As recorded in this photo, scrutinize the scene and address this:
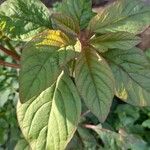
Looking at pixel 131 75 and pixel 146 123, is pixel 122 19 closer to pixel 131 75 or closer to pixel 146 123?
pixel 131 75

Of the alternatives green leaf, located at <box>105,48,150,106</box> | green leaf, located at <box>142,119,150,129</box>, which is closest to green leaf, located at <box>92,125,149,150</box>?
green leaf, located at <box>142,119,150,129</box>

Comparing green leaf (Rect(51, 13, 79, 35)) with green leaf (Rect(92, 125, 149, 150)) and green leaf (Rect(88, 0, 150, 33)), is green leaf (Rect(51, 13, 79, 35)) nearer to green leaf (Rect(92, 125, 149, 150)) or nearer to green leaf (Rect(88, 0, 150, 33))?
green leaf (Rect(88, 0, 150, 33))

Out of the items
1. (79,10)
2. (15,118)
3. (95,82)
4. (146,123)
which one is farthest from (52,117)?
(146,123)

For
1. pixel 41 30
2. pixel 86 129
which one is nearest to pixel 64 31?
pixel 41 30

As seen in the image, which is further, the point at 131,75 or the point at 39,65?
the point at 131,75

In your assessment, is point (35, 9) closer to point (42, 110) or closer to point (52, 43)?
point (52, 43)

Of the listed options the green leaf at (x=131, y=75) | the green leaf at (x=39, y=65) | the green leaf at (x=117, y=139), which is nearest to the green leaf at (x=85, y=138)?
the green leaf at (x=117, y=139)
